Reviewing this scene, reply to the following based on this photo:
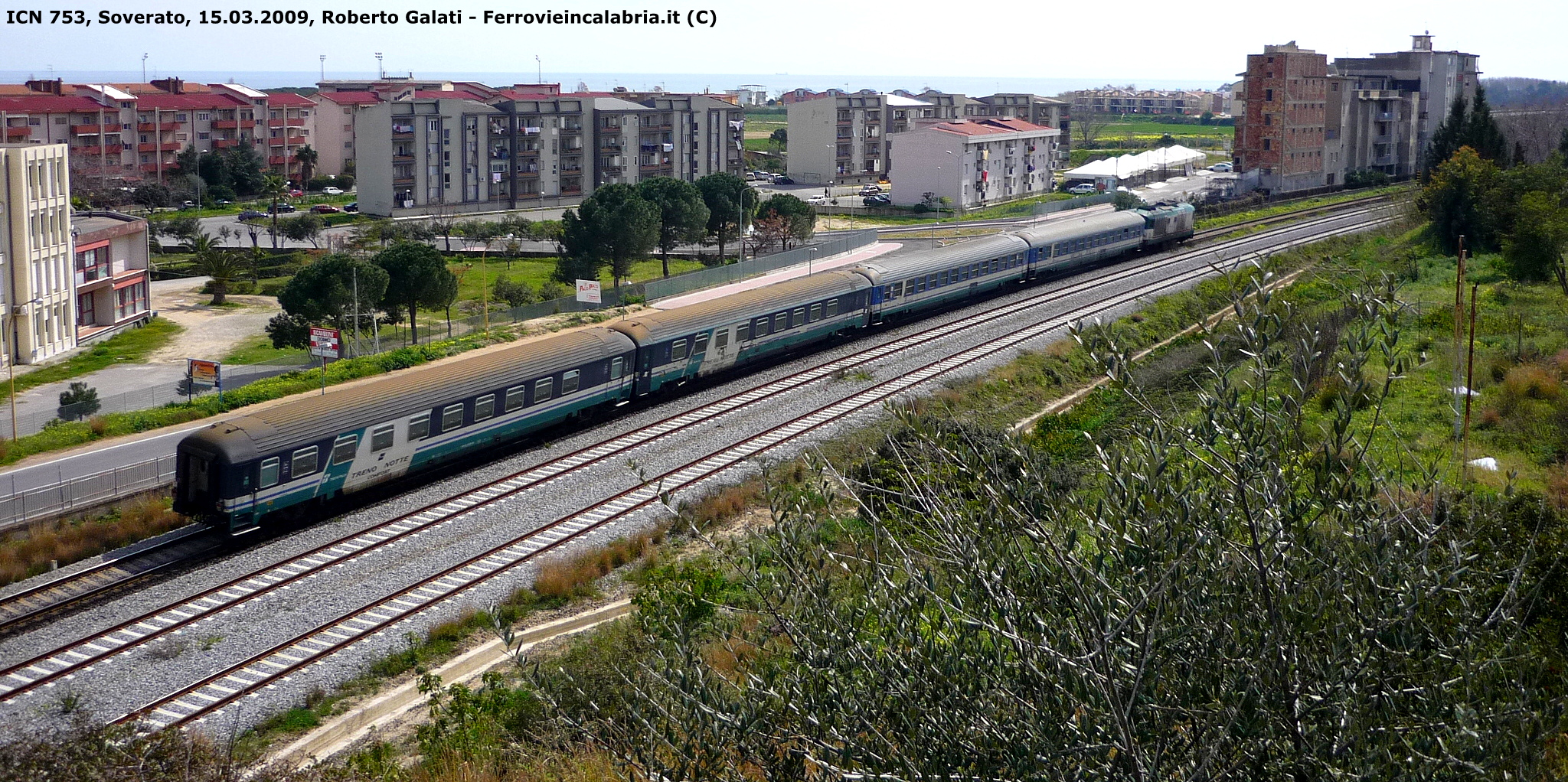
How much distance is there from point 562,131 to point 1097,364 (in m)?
89.4

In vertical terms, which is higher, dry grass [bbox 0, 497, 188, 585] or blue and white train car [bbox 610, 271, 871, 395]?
blue and white train car [bbox 610, 271, 871, 395]

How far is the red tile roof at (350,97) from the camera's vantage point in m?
110

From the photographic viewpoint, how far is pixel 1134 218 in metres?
55.7

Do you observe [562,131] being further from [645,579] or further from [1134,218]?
[645,579]

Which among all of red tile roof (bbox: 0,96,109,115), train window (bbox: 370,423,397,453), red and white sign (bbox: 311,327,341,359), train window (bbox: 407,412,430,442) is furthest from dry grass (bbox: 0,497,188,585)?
red tile roof (bbox: 0,96,109,115)

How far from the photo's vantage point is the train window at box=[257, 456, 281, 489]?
68.9 ft

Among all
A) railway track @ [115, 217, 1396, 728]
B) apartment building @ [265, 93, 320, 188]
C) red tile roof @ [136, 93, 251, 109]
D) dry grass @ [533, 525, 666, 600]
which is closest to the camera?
railway track @ [115, 217, 1396, 728]

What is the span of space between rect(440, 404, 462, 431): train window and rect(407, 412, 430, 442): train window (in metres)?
0.38

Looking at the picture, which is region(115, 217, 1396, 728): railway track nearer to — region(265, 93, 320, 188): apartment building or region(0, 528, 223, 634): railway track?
region(0, 528, 223, 634): railway track

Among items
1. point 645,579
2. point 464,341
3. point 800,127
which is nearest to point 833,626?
point 645,579

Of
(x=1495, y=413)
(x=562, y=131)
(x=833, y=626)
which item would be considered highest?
(x=562, y=131)

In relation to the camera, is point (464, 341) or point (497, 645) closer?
point (497, 645)

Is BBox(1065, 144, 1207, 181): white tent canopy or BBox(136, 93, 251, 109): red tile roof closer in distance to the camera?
BBox(136, 93, 251, 109): red tile roof

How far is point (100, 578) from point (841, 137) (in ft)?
294
